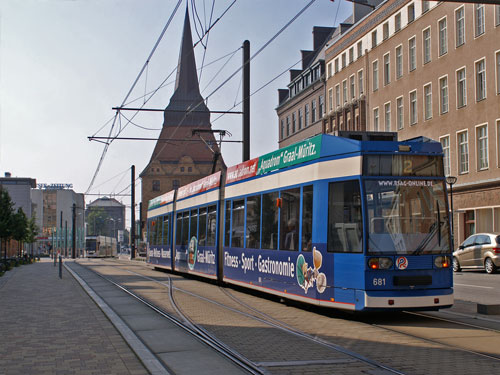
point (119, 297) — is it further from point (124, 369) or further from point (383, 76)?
point (383, 76)

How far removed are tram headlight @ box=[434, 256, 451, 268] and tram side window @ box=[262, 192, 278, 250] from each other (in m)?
3.94

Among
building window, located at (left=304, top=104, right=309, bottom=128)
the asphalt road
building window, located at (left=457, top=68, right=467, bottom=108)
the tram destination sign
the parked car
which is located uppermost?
building window, located at (left=304, top=104, right=309, bottom=128)

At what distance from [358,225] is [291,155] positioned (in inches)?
123

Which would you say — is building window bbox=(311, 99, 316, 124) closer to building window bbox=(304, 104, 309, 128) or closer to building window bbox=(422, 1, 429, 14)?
building window bbox=(304, 104, 309, 128)

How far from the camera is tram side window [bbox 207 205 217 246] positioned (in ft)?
65.7

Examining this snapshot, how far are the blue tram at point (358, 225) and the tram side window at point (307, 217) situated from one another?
0.06 feet

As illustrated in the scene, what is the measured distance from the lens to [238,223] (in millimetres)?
17547

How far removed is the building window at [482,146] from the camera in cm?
3772

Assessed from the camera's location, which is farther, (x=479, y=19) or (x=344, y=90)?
(x=344, y=90)

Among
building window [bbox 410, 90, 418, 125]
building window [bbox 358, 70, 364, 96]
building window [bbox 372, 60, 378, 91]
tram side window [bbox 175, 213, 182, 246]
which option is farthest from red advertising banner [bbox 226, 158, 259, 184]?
building window [bbox 358, 70, 364, 96]

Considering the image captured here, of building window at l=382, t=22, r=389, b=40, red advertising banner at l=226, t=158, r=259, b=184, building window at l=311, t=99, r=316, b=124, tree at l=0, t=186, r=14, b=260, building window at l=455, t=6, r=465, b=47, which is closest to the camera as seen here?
red advertising banner at l=226, t=158, r=259, b=184

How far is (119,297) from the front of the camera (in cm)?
1812

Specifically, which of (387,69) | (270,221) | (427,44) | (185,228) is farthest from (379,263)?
(387,69)

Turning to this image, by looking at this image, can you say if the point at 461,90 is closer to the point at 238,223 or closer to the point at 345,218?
the point at 238,223
